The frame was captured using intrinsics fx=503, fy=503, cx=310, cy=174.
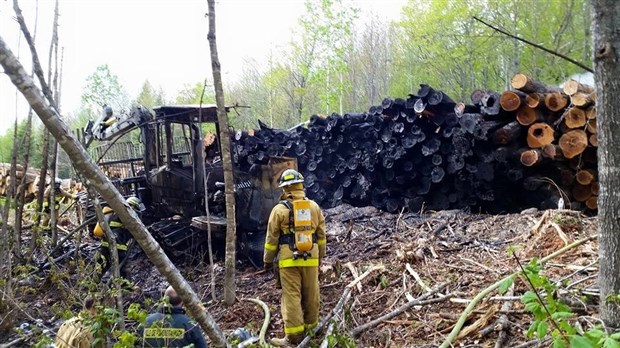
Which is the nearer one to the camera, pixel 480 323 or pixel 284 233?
pixel 480 323

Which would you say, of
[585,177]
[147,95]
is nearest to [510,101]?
[585,177]

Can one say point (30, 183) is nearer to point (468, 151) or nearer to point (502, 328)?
point (468, 151)

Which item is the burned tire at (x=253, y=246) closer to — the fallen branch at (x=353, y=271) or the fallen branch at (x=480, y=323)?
the fallen branch at (x=353, y=271)

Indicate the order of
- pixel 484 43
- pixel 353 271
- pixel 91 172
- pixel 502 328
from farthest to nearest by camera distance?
pixel 484 43 → pixel 353 271 → pixel 502 328 → pixel 91 172

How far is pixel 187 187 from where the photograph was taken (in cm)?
834

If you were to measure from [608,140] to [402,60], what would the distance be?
29018 mm

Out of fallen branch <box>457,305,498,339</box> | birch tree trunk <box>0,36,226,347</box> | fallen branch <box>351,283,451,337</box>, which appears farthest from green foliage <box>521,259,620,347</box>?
fallen branch <box>351,283,451,337</box>

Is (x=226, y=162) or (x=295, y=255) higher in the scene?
(x=226, y=162)

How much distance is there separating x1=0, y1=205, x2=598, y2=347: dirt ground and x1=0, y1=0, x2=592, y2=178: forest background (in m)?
12.6

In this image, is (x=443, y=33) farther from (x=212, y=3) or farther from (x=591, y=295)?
(x=591, y=295)

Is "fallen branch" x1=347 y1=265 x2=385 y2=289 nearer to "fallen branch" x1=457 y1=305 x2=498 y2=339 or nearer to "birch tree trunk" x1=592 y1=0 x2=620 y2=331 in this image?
"fallen branch" x1=457 y1=305 x2=498 y2=339

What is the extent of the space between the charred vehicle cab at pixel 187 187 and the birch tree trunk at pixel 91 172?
5.62m

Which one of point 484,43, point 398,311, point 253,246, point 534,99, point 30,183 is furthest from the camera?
point 484,43

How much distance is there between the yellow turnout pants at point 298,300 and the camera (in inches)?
192
